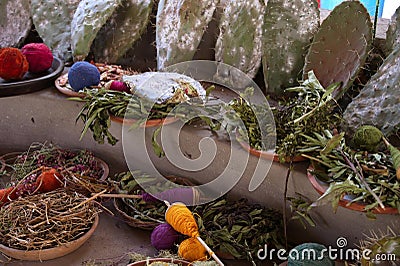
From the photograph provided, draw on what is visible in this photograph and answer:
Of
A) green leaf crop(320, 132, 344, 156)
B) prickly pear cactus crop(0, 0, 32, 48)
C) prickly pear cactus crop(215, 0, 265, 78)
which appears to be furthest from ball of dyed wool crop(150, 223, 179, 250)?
prickly pear cactus crop(0, 0, 32, 48)

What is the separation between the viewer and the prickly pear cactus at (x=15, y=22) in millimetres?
2225

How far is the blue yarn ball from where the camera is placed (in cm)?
166

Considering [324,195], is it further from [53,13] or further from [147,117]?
[53,13]

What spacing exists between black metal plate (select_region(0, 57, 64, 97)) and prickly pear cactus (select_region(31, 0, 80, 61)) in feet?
0.76

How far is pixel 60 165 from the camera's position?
1.62m

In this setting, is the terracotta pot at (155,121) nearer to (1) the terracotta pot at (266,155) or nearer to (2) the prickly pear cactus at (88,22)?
(1) the terracotta pot at (266,155)

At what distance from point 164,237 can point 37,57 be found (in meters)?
0.92

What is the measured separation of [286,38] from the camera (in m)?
1.66

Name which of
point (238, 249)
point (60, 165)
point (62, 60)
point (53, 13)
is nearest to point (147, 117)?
point (60, 165)

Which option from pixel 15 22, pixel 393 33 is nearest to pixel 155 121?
pixel 393 33

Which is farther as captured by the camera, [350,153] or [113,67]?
[113,67]

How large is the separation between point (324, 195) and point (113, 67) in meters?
1.02

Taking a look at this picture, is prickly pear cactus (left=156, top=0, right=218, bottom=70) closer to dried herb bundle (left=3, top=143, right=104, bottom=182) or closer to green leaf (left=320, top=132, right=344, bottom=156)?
dried herb bundle (left=3, top=143, right=104, bottom=182)

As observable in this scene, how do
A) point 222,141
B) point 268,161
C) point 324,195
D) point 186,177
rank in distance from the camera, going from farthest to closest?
point 186,177 < point 222,141 < point 268,161 < point 324,195
